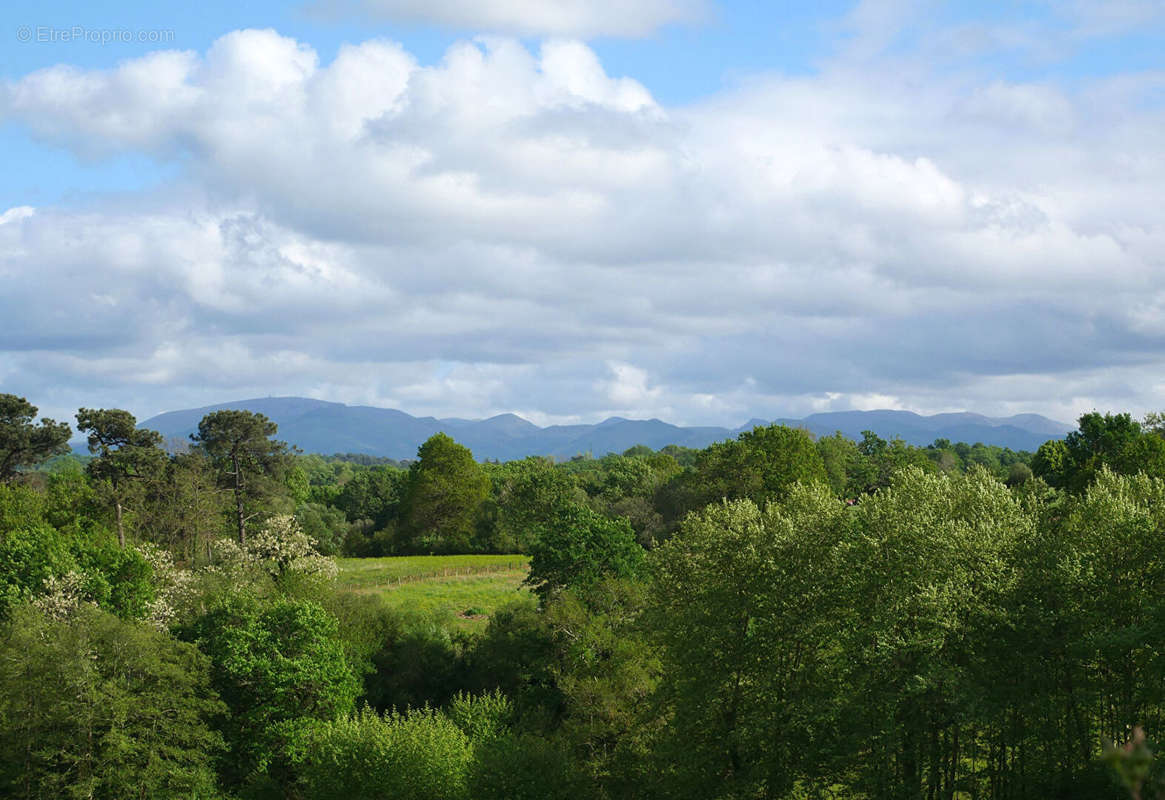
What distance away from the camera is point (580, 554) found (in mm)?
55438

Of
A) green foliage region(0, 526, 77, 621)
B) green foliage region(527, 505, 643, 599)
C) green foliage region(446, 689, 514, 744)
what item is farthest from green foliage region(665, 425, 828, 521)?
green foliage region(0, 526, 77, 621)

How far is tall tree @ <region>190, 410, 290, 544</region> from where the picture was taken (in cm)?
7962

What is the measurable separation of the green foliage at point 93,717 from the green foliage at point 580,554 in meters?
21.2

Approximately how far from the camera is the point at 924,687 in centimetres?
3055

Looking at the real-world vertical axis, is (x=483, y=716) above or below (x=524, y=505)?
below

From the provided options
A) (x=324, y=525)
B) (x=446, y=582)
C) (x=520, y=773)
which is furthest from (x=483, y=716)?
→ (x=324, y=525)

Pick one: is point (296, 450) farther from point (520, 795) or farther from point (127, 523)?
point (520, 795)

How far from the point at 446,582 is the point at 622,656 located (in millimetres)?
38674

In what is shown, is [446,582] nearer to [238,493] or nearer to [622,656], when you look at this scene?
[238,493]

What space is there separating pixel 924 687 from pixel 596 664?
22.4 meters

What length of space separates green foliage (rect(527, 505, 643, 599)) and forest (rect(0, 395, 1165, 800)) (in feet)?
0.67

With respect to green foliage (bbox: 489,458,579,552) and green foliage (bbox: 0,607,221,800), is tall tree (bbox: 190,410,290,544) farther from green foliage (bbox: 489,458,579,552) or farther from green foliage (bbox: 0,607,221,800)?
green foliage (bbox: 489,458,579,552)

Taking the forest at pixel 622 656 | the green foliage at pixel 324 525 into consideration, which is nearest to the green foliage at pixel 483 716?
the forest at pixel 622 656

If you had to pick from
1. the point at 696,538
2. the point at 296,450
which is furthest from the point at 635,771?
the point at 296,450
